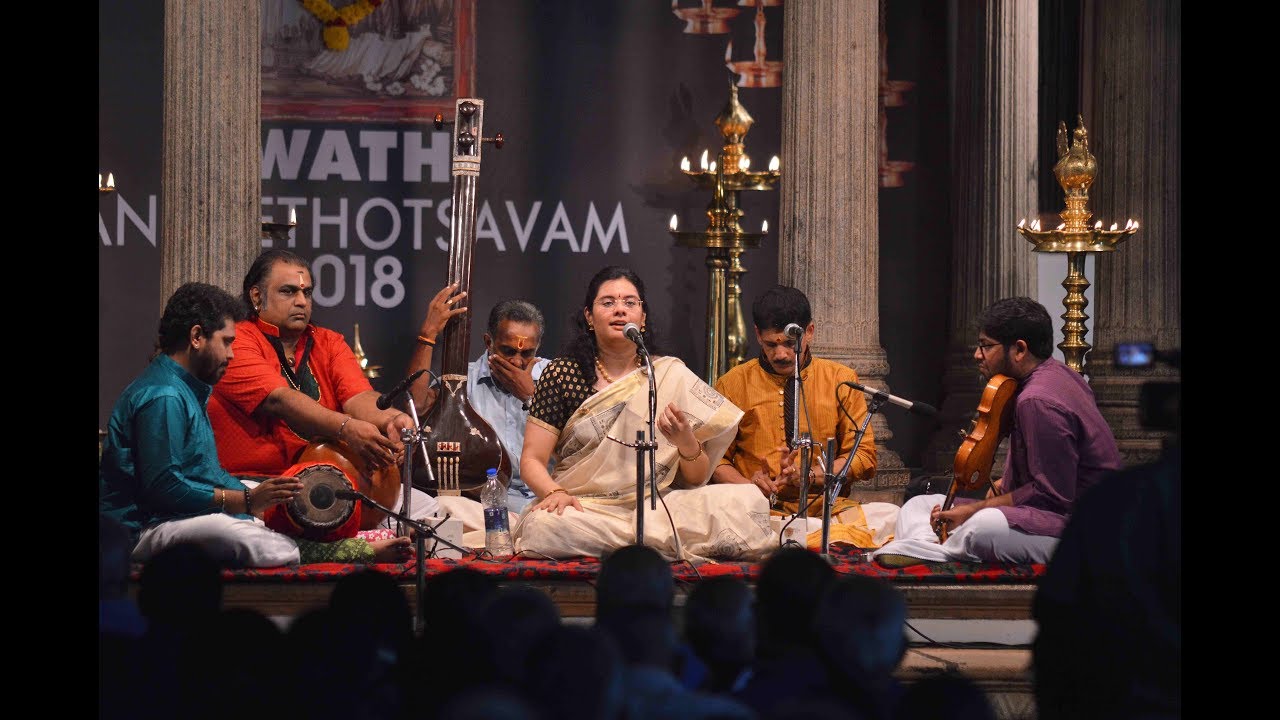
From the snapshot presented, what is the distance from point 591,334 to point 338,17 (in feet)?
17.6

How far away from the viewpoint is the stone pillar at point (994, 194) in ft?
31.5

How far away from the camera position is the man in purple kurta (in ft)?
17.5

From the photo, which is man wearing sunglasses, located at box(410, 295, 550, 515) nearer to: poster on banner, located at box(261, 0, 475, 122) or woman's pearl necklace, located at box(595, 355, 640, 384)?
woman's pearl necklace, located at box(595, 355, 640, 384)

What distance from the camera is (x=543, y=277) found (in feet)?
35.5

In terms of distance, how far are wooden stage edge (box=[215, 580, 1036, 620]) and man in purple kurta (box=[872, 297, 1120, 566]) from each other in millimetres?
233

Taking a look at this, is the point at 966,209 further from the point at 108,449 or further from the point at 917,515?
the point at 108,449

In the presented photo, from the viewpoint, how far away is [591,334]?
6.14 metres

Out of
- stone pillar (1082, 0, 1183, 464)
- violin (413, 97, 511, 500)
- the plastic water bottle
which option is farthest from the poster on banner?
the plastic water bottle

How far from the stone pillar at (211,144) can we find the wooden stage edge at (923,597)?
9.92 feet

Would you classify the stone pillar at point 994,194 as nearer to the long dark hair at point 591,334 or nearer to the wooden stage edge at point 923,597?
the long dark hair at point 591,334

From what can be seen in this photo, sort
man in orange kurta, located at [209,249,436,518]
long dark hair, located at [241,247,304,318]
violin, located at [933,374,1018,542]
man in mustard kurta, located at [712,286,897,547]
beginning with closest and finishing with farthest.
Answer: violin, located at [933,374,1018,542] < man in orange kurta, located at [209,249,436,518] < man in mustard kurta, located at [712,286,897,547] < long dark hair, located at [241,247,304,318]

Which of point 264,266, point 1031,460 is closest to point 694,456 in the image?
point 1031,460

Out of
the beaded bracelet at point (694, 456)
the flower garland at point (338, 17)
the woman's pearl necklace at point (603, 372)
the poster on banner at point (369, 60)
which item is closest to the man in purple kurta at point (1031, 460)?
the beaded bracelet at point (694, 456)

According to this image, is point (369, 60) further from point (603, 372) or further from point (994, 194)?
point (603, 372)
